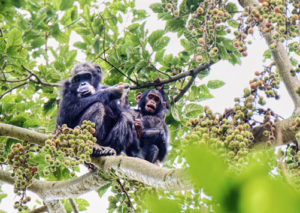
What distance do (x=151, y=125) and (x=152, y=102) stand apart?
0.32m

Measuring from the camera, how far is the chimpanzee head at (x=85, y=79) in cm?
456

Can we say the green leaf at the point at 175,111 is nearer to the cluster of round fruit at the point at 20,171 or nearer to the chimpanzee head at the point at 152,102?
the chimpanzee head at the point at 152,102

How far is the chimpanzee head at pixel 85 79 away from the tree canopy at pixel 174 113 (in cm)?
9

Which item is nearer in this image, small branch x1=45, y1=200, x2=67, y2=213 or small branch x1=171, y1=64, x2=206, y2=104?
small branch x1=45, y1=200, x2=67, y2=213

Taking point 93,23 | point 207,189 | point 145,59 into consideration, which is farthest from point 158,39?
point 207,189

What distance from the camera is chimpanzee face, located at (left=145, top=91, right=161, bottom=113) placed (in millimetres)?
4902

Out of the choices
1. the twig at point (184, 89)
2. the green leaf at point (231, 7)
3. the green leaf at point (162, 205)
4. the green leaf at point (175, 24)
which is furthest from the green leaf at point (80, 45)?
the green leaf at point (162, 205)

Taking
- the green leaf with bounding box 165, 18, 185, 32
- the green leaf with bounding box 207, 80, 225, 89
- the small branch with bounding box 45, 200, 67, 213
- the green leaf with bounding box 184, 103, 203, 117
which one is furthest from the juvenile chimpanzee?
the green leaf with bounding box 165, 18, 185, 32

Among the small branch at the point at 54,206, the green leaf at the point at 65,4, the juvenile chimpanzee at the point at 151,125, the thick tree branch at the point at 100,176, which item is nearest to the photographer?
the thick tree branch at the point at 100,176

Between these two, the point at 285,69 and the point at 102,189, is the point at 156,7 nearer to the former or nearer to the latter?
the point at 285,69

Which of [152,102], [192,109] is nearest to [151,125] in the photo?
[152,102]

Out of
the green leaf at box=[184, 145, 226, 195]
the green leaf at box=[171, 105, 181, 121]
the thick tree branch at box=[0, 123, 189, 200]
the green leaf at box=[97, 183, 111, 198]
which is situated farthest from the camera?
the green leaf at box=[171, 105, 181, 121]

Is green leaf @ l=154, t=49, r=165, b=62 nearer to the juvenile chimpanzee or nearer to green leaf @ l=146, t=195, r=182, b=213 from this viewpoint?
the juvenile chimpanzee

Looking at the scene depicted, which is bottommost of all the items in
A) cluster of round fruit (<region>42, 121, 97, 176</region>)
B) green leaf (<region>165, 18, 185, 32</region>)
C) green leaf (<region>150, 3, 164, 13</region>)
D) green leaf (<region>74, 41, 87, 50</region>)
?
cluster of round fruit (<region>42, 121, 97, 176</region>)
